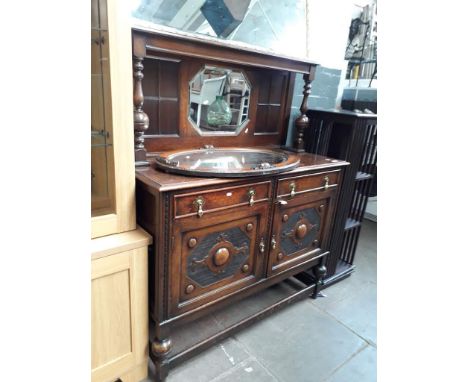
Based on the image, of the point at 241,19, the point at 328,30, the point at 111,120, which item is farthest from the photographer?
the point at 328,30

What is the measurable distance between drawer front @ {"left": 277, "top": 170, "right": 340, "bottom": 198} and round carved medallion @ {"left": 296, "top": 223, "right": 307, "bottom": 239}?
19cm

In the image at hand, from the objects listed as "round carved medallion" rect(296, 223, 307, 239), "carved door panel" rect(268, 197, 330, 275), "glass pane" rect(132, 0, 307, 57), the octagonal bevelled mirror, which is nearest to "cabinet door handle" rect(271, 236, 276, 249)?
"carved door panel" rect(268, 197, 330, 275)

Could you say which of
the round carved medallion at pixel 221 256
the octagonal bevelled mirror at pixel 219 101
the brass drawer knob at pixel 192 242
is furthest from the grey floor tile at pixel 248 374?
the octagonal bevelled mirror at pixel 219 101

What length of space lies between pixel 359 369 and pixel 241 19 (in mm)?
1894

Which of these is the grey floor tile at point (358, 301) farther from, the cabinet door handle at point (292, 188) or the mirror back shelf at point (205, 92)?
the mirror back shelf at point (205, 92)

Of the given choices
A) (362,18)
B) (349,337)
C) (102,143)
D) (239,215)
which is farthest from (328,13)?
(349,337)

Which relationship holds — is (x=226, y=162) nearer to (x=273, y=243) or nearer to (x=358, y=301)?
(x=273, y=243)

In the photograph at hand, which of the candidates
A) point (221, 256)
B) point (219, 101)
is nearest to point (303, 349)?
point (221, 256)

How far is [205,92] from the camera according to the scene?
1523 mm

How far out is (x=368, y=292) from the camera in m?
2.03

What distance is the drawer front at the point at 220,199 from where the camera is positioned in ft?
3.55

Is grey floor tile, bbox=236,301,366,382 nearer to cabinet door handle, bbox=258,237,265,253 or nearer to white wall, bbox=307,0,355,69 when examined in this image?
cabinet door handle, bbox=258,237,265,253
